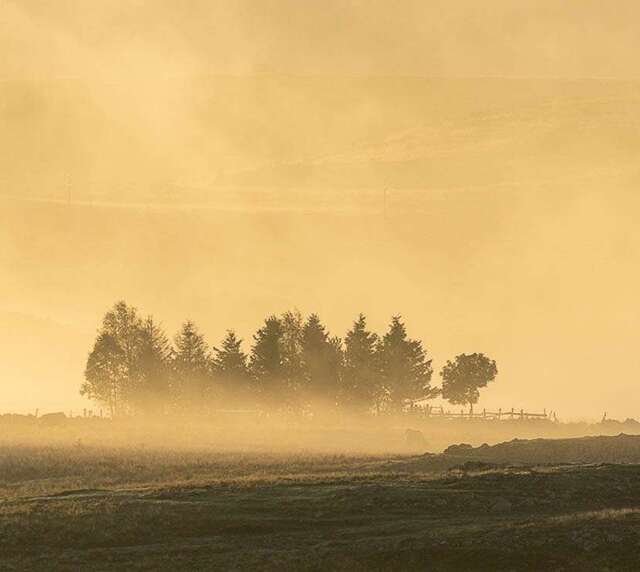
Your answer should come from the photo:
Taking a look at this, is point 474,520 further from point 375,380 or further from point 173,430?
point 375,380

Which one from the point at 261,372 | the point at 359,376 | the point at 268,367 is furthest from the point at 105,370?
the point at 359,376

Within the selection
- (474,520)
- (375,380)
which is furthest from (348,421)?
(474,520)

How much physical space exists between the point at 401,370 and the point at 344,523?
8566cm

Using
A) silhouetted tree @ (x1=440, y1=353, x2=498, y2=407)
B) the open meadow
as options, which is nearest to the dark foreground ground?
the open meadow

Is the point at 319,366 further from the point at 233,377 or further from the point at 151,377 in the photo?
the point at 151,377

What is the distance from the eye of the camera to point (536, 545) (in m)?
40.2

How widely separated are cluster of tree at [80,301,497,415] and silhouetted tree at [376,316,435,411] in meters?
0.11

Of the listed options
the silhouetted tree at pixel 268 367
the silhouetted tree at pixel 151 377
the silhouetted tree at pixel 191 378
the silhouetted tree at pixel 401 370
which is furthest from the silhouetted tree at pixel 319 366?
the silhouetted tree at pixel 151 377

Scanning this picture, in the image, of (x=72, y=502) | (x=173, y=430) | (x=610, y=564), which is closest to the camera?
(x=610, y=564)

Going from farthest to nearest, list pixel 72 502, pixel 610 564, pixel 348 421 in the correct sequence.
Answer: pixel 348 421, pixel 72 502, pixel 610 564

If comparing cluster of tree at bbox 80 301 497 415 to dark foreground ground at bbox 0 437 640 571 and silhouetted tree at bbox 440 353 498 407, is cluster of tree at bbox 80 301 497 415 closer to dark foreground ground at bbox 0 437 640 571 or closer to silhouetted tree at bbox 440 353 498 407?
silhouetted tree at bbox 440 353 498 407

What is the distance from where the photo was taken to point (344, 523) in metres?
44.7

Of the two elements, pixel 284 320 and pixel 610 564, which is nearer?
pixel 610 564

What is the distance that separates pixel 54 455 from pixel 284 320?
176 ft
